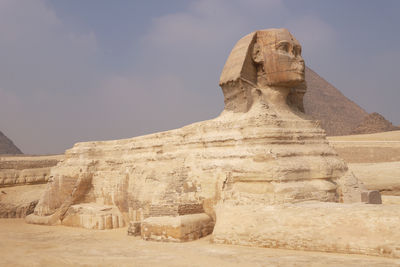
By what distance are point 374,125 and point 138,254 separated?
92.6 feet

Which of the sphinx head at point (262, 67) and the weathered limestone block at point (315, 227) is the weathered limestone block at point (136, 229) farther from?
the sphinx head at point (262, 67)

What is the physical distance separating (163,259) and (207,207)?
222cm

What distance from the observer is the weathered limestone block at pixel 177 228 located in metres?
6.92

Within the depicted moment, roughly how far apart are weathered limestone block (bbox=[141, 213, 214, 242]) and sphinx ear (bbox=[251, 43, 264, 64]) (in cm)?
337

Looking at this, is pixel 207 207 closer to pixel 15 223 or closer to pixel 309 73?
pixel 15 223

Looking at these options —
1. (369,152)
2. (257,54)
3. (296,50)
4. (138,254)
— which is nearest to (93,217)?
(138,254)

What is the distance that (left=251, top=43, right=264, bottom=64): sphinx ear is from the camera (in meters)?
7.92

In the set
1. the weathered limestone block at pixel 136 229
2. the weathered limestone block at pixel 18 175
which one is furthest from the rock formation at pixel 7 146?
the weathered limestone block at pixel 136 229

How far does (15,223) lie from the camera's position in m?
11.1

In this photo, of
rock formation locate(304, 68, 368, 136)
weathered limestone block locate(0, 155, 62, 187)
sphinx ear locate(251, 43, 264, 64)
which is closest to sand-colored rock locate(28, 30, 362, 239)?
sphinx ear locate(251, 43, 264, 64)

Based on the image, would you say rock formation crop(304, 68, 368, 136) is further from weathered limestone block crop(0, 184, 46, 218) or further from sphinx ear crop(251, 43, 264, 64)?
weathered limestone block crop(0, 184, 46, 218)

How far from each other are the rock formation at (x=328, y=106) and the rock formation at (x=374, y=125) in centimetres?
61

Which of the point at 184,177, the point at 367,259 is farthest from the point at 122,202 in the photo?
the point at 367,259

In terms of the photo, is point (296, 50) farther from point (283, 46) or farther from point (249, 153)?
point (249, 153)
